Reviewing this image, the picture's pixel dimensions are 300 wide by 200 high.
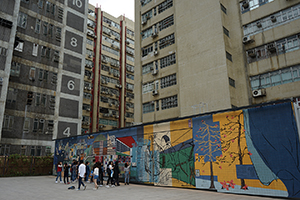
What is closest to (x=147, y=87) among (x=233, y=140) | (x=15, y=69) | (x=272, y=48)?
(x=272, y=48)

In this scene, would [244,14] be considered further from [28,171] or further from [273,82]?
[28,171]

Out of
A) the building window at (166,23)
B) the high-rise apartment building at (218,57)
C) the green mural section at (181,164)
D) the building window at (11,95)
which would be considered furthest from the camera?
the building window at (166,23)

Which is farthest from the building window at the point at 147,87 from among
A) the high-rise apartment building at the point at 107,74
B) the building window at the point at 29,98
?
the high-rise apartment building at the point at 107,74

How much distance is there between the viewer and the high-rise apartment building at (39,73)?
29156 mm

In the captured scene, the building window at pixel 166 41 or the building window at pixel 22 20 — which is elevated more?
the building window at pixel 22 20

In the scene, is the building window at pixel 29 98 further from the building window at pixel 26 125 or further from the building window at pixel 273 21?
the building window at pixel 273 21

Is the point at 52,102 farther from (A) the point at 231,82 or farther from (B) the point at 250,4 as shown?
(B) the point at 250,4

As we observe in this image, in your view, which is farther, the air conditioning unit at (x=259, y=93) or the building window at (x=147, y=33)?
the building window at (x=147, y=33)

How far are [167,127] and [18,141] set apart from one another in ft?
72.2

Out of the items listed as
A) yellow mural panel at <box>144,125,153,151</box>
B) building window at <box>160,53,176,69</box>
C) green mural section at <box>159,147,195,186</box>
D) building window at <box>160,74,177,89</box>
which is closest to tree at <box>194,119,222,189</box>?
green mural section at <box>159,147,195,186</box>

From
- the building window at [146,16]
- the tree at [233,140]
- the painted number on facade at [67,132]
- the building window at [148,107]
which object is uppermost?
the building window at [146,16]

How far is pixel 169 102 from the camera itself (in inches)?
1249

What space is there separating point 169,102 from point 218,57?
8788mm

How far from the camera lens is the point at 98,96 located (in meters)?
51.0
